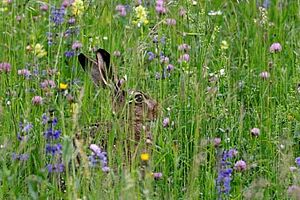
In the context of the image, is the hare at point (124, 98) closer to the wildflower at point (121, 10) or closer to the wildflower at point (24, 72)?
the wildflower at point (24, 72)

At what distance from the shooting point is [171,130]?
147 inches

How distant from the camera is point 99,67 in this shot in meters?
3.76

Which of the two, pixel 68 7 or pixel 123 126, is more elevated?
pixel 68 7

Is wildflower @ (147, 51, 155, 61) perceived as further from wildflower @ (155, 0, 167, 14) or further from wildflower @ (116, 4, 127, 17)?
wildflower @ (116, 4, 127, 17)

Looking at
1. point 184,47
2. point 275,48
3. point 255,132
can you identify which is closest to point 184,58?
point 184,47

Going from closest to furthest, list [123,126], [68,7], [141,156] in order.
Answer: [141,156], [123,126], [68,7]

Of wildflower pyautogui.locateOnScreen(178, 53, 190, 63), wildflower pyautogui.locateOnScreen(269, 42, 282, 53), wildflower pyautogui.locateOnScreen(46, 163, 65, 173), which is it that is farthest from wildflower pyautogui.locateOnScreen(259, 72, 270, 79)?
wildflower pyautogui.locateOnScreen(46, 163, 65, 173)

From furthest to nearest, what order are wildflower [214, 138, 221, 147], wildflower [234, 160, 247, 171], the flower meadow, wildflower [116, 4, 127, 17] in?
wildflower [116, 4, 127, 17] → wildflower [214, 138, 221, 147] → wildflower [234, 160, 247, 171] → the flower meadow

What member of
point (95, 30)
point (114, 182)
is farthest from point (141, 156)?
point (95, 30)

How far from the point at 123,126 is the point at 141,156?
1.06 ft

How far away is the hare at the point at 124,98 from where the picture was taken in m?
3.56

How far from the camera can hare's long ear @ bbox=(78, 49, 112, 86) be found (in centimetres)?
378

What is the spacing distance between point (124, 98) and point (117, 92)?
0.04m

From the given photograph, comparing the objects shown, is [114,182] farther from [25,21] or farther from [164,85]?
[25,21]
